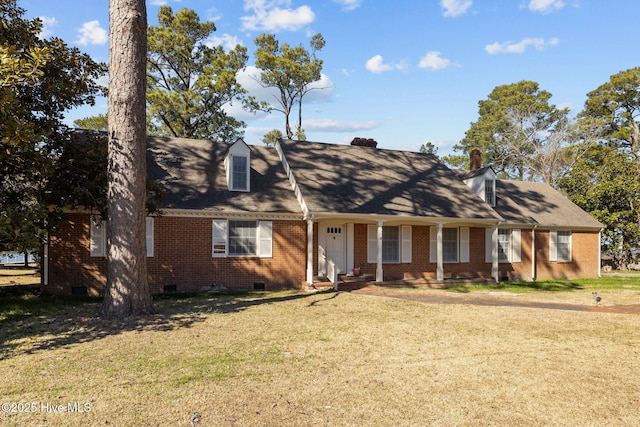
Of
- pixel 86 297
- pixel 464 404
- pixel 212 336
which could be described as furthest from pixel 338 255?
pixel 464 404

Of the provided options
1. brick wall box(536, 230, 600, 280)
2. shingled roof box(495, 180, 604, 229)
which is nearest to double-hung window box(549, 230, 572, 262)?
brick wall box(536, 230, 600, 280)

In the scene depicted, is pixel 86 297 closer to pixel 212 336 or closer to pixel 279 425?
pixel 212 336

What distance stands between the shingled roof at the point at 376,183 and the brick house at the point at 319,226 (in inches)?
2.8

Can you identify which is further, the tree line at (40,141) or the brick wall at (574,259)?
the brick wall at (574,259)

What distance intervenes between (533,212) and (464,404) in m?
21.2

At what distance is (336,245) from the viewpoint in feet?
63.2

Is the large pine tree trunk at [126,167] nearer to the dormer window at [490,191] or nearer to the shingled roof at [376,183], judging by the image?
the shingled roof at [376,183]

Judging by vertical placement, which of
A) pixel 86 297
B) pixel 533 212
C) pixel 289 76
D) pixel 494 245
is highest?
pixel 289 76

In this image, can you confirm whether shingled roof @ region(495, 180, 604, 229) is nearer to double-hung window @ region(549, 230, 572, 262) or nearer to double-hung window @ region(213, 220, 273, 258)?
double-hung window @ region(549, 230, 572, 262)

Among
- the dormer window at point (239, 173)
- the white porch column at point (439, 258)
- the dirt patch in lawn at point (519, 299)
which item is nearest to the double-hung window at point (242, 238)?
the dormer window at point (239, 173)

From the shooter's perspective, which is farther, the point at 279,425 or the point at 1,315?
the point at 1,315

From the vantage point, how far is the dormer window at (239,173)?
1836 cm

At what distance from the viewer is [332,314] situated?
11.5 metres

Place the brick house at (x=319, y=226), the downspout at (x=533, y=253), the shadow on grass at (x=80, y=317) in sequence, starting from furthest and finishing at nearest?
the downspout at (x=533, y=253)
the brick house at (x=319, y=226)
the shadow on grass at (x=80, y=317)
